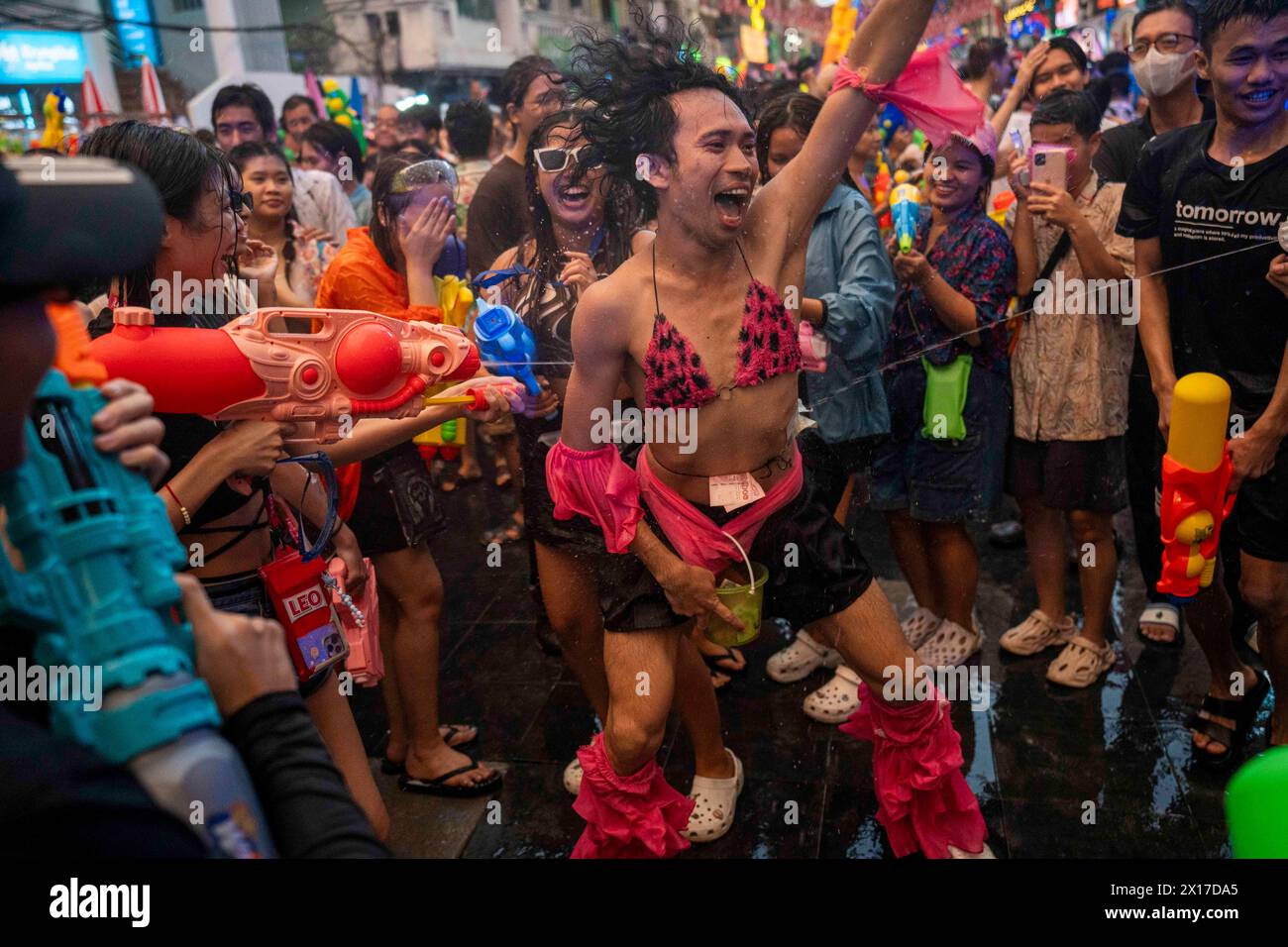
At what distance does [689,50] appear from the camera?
2.38 meters

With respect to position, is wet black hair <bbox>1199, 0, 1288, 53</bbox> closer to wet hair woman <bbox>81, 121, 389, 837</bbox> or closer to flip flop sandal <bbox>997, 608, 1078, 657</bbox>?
flip flop sandal <bbox>997, 608, 1078, 657</bbox>

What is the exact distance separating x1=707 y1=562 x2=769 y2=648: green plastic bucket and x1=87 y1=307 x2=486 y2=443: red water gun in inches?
33.2

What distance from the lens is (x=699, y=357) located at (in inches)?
94.0

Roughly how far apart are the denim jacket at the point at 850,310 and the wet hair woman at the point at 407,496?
48.2 inches

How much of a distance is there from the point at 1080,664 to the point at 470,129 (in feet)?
15.4

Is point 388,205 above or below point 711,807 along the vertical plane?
above

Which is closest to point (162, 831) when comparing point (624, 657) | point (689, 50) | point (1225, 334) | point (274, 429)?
point (274, 429)

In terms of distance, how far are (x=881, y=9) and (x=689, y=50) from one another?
0.45 metres

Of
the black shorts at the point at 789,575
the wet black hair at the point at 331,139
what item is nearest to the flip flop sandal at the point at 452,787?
the black shorts at the point at 789,575

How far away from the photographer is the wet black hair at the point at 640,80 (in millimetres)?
2330

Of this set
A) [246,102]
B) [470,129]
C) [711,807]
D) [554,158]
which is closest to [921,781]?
[711,807]

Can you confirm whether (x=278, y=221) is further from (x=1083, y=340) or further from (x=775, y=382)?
(x=1083, y=340)

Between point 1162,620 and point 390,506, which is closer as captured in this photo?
point 390,506

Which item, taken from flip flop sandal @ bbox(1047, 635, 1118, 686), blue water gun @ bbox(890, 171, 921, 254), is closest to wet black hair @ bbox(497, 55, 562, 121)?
blue water gun @ bbox(890, 171, 921, 254)
